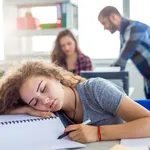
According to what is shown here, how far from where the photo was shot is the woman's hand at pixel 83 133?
3.21ft

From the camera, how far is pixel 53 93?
1.14 meters

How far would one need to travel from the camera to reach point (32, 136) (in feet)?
3.04

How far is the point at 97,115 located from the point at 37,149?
1.13 feet

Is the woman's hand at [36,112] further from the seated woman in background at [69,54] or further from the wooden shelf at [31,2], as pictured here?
the wooden shelf at [31,2]

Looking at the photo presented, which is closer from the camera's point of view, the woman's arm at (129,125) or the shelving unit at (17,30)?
the woman's arm at (129,125)

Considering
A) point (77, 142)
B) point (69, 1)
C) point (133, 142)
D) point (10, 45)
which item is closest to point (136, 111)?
point (133, 142)

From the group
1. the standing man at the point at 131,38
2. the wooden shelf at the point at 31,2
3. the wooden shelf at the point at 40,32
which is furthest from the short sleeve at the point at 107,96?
the wooden shelf at the point at 31,2

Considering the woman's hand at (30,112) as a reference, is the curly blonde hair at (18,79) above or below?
above

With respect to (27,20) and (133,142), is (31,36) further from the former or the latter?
(133,142)

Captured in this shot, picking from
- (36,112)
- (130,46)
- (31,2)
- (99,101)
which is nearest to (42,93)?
(36,112)

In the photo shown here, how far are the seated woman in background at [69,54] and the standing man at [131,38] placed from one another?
1.25ft

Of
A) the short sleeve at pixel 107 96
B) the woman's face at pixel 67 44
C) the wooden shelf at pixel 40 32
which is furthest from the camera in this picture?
the wooden shelf at pixel 40 32

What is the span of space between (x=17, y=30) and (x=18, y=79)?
9.83 feet

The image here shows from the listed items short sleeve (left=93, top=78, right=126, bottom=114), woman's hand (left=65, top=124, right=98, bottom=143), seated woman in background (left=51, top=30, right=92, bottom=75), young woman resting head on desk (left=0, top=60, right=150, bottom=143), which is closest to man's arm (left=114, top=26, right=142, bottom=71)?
seated woman in background (left=51, top=30, right=92, bottom=75)
